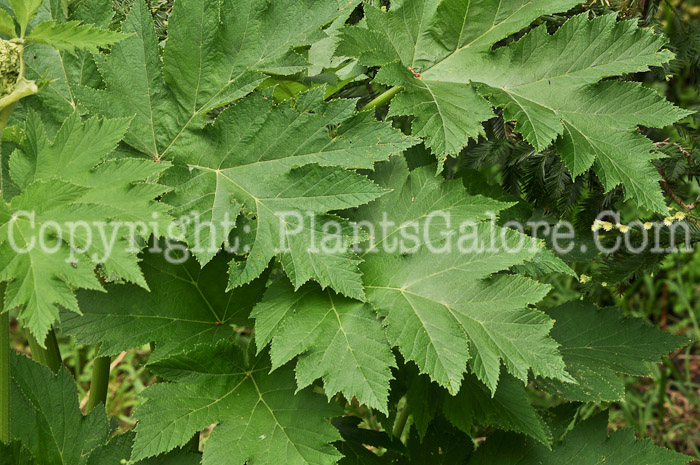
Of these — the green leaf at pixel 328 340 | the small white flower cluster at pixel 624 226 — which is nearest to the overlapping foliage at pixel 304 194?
the green leaf at pixel 328 340

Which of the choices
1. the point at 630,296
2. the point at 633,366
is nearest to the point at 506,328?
the point at 633,366

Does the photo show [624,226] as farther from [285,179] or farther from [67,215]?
[67,215]

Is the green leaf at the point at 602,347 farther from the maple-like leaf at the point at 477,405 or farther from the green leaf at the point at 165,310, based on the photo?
the green leaf at the point at 165,310

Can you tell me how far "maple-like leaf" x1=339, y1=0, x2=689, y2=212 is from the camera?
1114 mm

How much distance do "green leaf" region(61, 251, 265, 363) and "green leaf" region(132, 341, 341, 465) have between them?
7cm

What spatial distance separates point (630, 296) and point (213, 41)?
8.38 ft

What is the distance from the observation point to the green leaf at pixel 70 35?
87 centimetres

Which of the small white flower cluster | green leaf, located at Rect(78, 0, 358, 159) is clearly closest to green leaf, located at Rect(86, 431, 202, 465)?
green leaf, located at Rect(78, 0, 358, 159)

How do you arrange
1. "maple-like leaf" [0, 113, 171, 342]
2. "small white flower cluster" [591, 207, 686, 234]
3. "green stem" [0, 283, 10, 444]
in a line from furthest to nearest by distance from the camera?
"small white flower cluster" [591, 207, 686, 234]
"green stem" [0, 283, 10, 444]
"maple-like leaf" [0, 113, 171, 342]

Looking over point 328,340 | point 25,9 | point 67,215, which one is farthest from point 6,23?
point 328,340

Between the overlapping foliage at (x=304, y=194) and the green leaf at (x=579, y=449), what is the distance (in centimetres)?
22

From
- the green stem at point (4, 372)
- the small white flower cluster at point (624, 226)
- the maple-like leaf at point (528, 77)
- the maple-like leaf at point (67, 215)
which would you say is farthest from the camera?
the small white flower cluster at point (624, 226)

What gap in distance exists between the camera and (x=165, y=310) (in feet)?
3.92

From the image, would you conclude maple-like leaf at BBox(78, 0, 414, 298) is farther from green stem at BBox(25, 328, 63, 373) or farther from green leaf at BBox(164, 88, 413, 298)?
green stem at BBox(25, 328, 63, 373)
